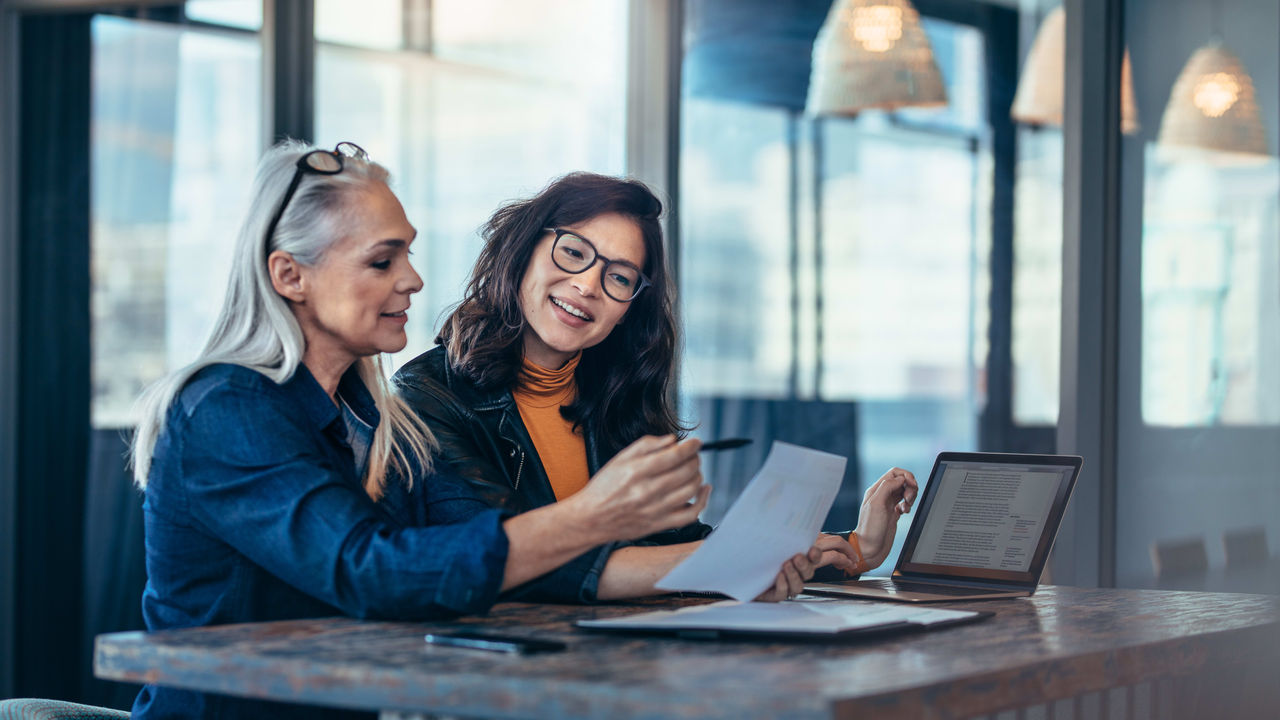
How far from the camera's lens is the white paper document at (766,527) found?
146cm

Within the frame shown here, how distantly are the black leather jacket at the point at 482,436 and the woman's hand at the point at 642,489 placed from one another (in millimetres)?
378

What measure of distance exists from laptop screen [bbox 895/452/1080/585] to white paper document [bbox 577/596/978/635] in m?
0.28

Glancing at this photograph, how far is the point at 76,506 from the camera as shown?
12.7 feet

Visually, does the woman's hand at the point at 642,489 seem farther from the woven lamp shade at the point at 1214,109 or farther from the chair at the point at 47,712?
the woven lamp shade at the point at 1214,109

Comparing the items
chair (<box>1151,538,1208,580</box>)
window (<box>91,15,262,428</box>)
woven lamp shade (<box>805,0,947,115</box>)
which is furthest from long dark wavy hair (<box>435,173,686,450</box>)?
window (<box>91,15,262,428</box>)

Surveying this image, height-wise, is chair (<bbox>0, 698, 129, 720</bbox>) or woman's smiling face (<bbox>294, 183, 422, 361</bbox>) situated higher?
woman's smiling face (<bbox>294, 183, 422, 361</bbox>)

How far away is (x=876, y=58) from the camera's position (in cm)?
336

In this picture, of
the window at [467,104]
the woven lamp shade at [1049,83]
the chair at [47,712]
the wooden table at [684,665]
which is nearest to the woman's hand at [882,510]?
the wooden table at [684,665]

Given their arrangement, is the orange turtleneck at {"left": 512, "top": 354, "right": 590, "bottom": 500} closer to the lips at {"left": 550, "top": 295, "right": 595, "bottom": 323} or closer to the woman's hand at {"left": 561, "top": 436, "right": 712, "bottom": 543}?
the lips at {"left": 550, "top": 295, "right": 595, "bottom": 323}

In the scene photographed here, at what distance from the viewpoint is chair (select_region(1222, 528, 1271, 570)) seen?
8.71 feet

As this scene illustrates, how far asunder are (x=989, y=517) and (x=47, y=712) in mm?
1391

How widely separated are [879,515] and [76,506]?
279 cm

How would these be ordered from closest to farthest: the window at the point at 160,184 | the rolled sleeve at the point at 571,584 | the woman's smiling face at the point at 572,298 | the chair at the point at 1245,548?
the rolled sleeve at the point at 571,584 → the woman's smiling face at the point at 572,298 → the chair at the point at 1245,548 → the window at the point at 160,184

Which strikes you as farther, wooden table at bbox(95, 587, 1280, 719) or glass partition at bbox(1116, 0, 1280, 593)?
glass partition at bbox(1116, 0, 1280, 593)
